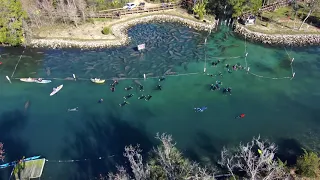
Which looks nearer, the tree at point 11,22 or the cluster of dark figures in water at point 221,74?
the cluster of dark figures in water at point 221,74

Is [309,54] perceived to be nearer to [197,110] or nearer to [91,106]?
[197,110]

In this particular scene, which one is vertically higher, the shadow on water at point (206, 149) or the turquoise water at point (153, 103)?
the turquoise water at point (153, 103)

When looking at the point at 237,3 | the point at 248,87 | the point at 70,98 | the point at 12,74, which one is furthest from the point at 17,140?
the point at 237,3

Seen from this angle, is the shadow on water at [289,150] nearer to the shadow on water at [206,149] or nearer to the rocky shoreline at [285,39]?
the shadow on water at [206,149]

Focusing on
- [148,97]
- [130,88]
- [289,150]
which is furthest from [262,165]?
[130,88]

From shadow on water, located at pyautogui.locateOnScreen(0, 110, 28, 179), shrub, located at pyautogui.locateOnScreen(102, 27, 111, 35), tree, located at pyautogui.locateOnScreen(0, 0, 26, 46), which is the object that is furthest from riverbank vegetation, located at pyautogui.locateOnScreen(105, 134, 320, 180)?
tree, located at pyautogui.locateOnScreen(0, 0, 26, 46)

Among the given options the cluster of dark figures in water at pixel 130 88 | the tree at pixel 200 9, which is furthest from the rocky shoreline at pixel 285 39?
the cluster of dark figures in water at pixel 130 88

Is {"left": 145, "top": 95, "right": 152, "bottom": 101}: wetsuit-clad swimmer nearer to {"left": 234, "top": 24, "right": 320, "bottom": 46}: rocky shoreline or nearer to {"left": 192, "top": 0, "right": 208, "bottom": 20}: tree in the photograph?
{"left": 234, "top": 24, "right": 320, "bottom": 46}: rocky shoreline
